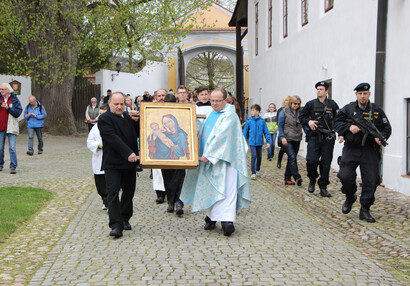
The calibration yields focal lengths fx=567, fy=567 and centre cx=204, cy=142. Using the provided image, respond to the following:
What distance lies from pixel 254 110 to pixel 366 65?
2.50 meters

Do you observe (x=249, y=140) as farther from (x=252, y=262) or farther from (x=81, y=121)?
(x=81, y=121)

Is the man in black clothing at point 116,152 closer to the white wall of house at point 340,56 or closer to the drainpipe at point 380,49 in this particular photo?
the white wall of house at point 340,56

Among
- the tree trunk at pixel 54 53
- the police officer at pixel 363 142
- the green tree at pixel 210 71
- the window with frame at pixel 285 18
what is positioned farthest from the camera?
the green tree at pixel 210 71

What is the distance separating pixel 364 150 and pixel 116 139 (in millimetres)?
3301

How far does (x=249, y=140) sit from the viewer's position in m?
12.3

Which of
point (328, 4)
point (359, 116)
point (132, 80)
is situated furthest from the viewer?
point (132, 80)

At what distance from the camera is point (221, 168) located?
6688 millimetres

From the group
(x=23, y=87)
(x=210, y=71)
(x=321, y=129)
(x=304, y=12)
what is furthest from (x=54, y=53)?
(x=210, y=71)

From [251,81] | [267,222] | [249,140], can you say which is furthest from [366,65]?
[251,81]

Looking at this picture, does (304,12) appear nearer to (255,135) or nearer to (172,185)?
(255,135)

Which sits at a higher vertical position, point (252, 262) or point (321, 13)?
point (321, 13)

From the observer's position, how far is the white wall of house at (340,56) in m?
10.0

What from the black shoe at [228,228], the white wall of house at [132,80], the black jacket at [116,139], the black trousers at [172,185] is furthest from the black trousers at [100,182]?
the white wall of house at [132,80]

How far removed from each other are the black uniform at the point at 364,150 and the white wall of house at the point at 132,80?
72.6ft
